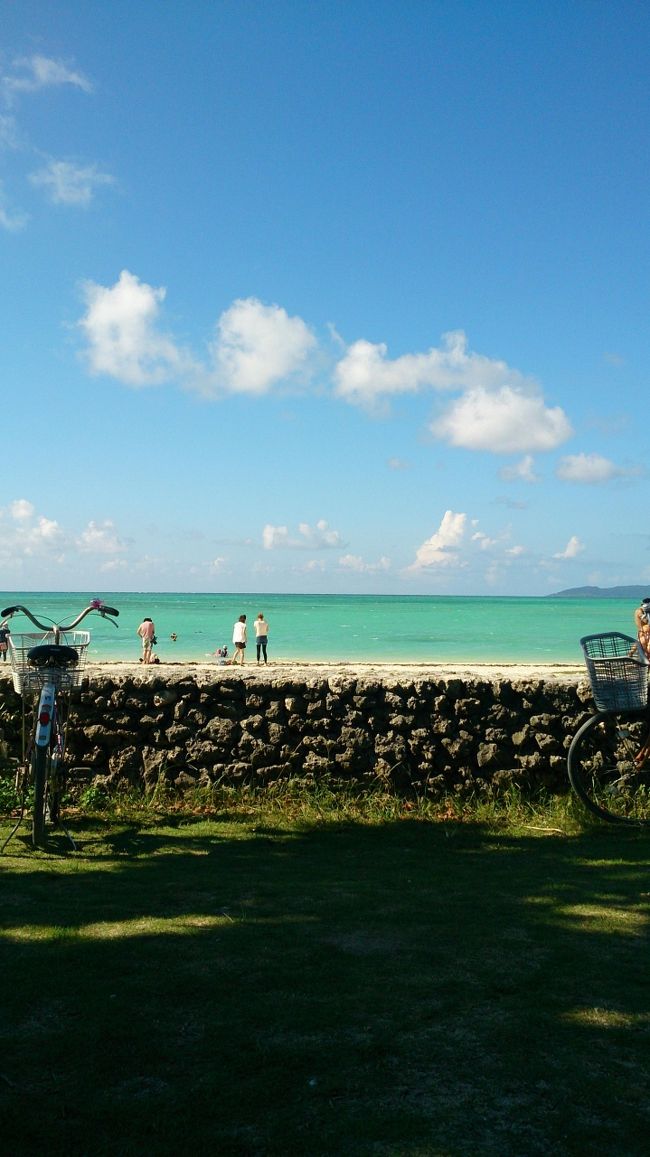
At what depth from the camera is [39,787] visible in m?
6.11

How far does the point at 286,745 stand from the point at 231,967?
12.8 feet

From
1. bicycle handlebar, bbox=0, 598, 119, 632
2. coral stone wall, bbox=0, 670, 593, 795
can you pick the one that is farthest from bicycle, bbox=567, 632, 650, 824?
bicycle handlebar, bbox=0, 598, 119, 632

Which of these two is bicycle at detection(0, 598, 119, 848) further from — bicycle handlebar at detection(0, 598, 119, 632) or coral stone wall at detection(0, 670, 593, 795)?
coral stone wall at detection(0, 670, 593, 795)

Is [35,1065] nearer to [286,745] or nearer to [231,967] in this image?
[231,967]

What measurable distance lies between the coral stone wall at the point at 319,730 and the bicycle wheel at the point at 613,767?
207 millimetres

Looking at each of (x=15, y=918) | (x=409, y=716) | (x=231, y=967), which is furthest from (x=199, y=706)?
(x=231, y=967)

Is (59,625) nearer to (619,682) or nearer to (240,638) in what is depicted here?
(619,682)

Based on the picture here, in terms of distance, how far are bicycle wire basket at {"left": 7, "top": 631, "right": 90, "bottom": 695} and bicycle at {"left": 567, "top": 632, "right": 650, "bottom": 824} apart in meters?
3.80

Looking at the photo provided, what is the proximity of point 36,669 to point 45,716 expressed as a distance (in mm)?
548

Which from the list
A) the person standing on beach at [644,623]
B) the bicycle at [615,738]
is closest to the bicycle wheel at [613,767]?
the bicycle at [615,738]

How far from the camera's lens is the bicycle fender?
6086 mm

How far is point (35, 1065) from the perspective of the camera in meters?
3.00

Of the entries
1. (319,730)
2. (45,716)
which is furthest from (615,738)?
(45,716)

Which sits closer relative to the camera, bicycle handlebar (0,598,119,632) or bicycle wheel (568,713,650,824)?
bicycle handlebar (0,598,119,632)
